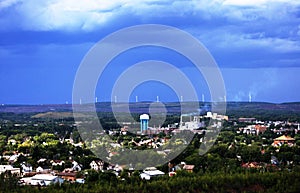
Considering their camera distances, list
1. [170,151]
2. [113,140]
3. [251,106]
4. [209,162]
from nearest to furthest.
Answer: [209,162], [170,151], [113,140], [251,106]

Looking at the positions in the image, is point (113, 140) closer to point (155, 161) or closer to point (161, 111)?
point (155, 161)

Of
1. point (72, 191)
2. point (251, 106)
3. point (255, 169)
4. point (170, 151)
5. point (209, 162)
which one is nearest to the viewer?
point (72, 191)

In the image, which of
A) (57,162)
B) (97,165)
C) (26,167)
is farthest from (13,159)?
(97,165)

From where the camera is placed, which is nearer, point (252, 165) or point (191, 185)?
point (191, 185)

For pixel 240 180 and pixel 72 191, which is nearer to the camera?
pixel 72 191

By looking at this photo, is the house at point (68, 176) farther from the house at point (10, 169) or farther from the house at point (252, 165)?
the house at point (252, 165)

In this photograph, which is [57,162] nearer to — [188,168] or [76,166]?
[76,166]

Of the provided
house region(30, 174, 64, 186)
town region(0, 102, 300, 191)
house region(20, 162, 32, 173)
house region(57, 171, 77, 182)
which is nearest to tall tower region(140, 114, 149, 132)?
town region(0, 102, 300, 191)

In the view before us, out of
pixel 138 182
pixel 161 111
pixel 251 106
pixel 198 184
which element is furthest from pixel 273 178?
pixel 251 106

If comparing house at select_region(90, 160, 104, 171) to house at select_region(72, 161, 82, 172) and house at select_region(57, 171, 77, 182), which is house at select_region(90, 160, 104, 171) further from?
house at select_region(57, 171, 77, 182)
